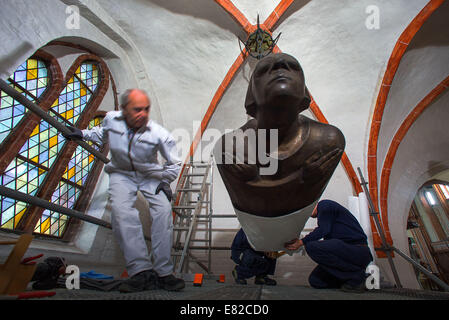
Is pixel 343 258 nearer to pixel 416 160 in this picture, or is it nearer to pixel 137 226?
pixel 137 226

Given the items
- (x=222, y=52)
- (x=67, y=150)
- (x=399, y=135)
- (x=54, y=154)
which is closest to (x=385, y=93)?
(x=399, y=135)

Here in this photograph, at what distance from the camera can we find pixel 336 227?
2.19 metres

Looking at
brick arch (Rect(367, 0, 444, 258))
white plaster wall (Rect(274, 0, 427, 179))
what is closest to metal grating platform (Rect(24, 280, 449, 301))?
brick arch (Rect(367, 0, 444, 258))

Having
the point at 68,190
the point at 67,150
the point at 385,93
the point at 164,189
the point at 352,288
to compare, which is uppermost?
the point at 385,93

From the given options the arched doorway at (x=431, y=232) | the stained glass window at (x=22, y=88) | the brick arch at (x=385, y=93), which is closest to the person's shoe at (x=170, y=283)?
the stained glass window at (x=22, y=88)

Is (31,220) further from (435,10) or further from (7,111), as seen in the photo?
(435,10)

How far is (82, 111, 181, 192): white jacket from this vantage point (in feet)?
5.50

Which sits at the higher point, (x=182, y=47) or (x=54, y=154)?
(x=182, y=47)

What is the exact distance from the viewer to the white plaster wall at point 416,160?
16.5 feet

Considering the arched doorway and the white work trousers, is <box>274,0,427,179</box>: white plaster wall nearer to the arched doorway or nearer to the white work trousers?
the white work trousers

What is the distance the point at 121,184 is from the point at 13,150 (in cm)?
184

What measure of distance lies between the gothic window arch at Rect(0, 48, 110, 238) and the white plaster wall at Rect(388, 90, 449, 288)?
5861mm

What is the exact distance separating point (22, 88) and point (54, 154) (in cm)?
85

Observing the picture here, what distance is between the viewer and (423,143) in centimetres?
534
